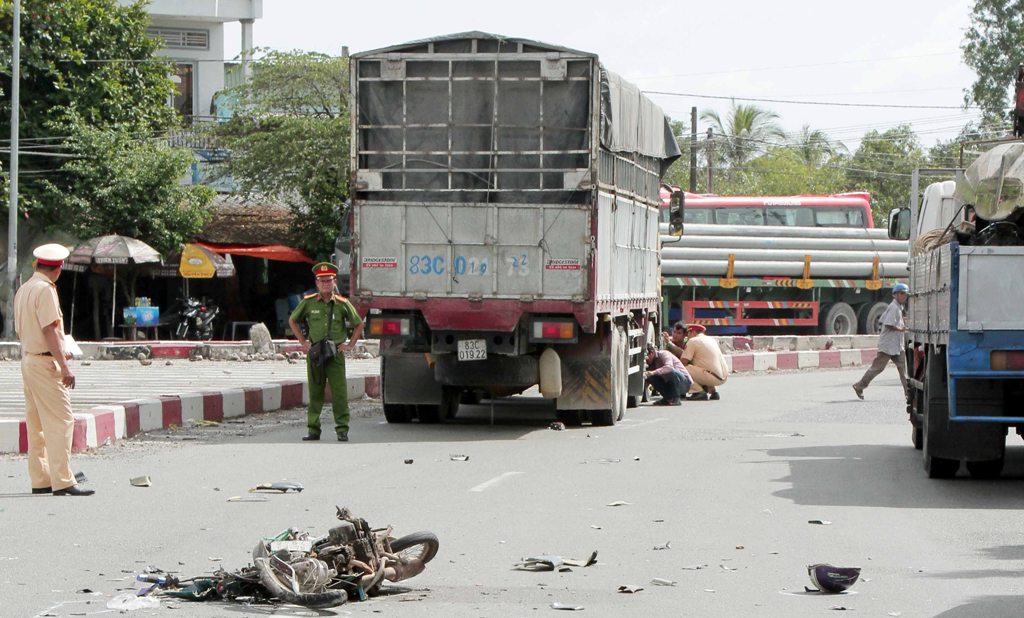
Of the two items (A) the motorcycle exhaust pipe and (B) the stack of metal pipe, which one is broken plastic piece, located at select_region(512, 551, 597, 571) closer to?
(A) the motorcycle exhaust pipe

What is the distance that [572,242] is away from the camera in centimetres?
1553

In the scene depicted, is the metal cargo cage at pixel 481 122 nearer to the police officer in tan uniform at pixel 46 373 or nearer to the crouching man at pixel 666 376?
the crouching man at pixel 666 376

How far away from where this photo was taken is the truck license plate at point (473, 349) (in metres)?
15.7

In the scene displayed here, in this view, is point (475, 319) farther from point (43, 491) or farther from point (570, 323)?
point (43, 491)

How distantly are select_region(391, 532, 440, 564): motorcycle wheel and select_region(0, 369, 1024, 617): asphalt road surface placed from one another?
5.2 inches

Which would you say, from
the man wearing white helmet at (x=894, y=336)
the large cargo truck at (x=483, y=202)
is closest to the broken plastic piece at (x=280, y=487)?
the large cargo truck at (x=483, y=202)

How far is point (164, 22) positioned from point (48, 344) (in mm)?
38258

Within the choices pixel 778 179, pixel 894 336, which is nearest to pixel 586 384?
pixel 894 336

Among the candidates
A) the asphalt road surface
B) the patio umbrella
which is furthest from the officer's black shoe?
the patio umbrella

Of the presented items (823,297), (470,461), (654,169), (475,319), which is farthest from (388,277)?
(823,297)

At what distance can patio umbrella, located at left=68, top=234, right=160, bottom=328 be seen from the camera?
3316 cm

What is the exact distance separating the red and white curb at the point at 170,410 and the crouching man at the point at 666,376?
392 centimetres

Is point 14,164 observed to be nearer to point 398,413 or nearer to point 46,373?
point 398,413

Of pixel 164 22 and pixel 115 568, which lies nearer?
pixel 115 568
